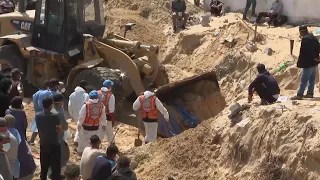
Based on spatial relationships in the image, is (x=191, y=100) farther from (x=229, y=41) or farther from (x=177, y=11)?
(x=177, y=11)

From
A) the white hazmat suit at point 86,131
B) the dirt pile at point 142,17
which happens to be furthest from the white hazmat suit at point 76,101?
the dirt pile at point 142,17

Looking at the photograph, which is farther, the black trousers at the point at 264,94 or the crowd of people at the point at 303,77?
the crowd of people at the point at 303,77

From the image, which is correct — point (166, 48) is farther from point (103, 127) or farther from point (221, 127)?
point (221, 127)

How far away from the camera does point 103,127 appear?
1209 cm

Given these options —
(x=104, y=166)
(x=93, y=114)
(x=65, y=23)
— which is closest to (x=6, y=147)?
(x=104, y=166)

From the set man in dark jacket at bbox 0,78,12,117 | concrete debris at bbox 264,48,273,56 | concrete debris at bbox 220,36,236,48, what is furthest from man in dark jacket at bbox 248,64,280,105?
concrete debris at bbox 220,36,236,48

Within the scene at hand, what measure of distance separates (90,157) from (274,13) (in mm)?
13390

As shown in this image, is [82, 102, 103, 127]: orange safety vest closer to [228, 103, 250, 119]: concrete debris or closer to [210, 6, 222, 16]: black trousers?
[228, 103, 250, 119]: concrete debris

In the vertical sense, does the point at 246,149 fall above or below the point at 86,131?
above

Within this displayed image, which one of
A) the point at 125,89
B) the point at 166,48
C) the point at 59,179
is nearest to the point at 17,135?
the point at 59,179

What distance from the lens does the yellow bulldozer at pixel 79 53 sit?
579 inches

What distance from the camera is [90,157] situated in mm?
8852

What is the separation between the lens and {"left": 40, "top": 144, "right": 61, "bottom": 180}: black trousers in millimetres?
10266

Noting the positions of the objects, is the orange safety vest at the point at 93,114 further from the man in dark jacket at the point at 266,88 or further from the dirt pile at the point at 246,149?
the man in dark jacket at the point at 266,88
